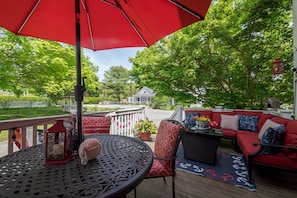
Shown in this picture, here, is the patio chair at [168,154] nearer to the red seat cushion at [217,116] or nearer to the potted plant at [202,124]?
the potted plant at [202,124]

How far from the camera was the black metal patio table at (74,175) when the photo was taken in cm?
75

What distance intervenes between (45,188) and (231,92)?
5.70m

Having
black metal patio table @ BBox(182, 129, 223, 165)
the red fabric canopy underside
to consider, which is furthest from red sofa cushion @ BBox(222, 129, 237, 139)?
the red fabric canopy underside

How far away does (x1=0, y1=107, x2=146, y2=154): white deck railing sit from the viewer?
1.83 meters

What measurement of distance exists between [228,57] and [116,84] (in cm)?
2095

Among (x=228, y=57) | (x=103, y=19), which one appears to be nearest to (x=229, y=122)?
(x=228, y=57)

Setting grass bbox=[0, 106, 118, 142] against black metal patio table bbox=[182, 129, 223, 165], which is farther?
grass bbox=[0, 106, 118, 142]

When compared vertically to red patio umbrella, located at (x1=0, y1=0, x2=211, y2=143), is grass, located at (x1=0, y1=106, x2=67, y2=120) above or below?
below

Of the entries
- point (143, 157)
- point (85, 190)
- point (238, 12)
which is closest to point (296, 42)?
point (238, 12)

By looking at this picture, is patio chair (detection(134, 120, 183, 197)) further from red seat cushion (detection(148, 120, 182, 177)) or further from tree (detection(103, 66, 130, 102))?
tree (detection(103, 66, 130, 102))

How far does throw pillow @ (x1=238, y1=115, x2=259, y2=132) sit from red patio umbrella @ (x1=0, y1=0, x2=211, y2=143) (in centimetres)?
314

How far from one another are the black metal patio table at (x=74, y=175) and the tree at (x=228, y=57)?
453 centimetres

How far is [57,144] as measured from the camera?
1.05 m

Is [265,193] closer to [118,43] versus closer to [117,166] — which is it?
[117,166]
